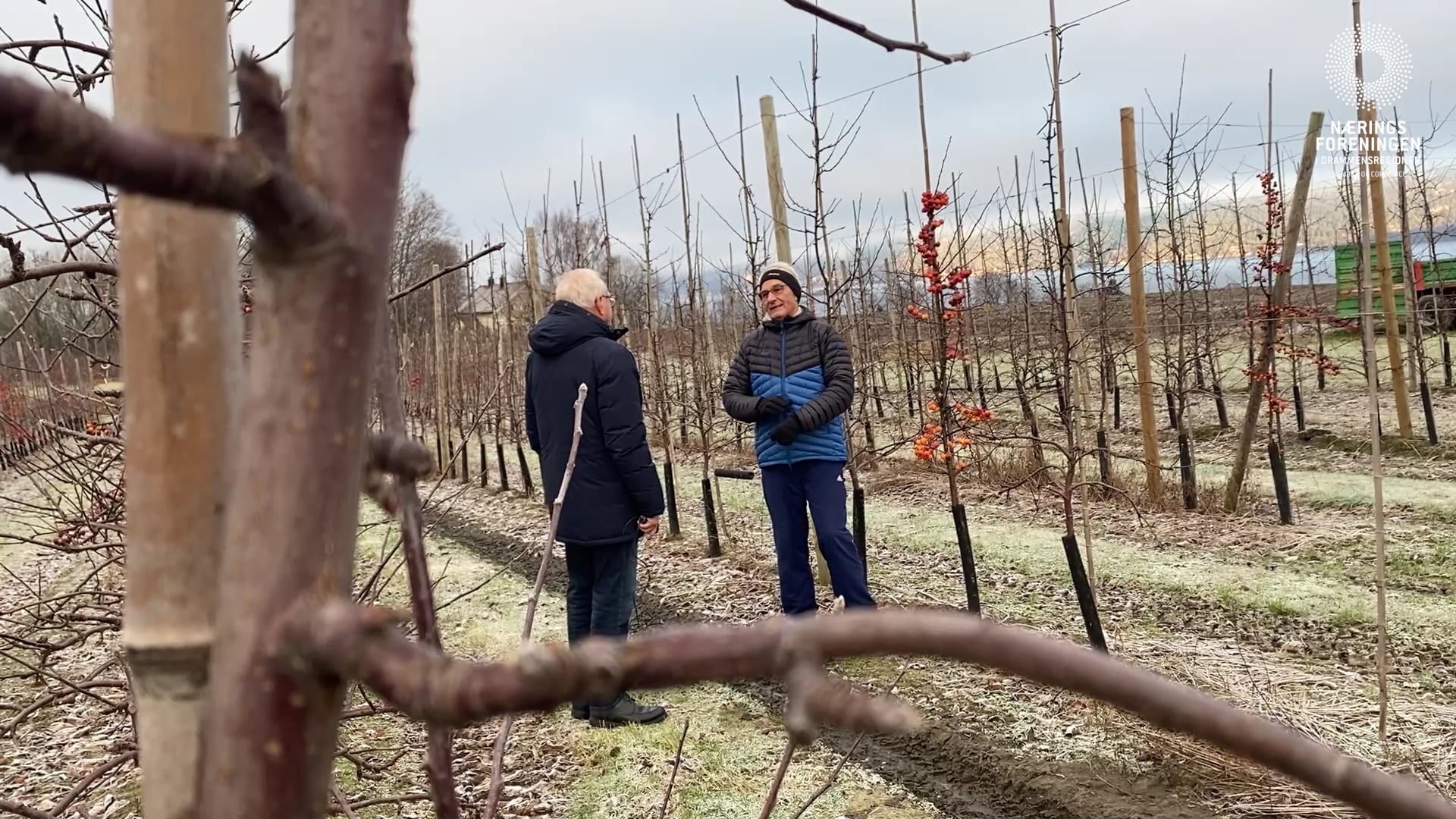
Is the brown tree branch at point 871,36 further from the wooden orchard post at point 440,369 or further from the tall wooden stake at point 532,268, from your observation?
the wooden orchard post at point 440,369

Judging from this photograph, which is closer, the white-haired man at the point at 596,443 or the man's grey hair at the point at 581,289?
the white-haired man at the point at 596,443

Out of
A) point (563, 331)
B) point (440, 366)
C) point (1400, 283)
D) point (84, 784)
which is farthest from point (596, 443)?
point (1400, 283)

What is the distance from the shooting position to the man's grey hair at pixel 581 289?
4102 millimetres

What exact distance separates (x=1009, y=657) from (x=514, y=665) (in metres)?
0.20

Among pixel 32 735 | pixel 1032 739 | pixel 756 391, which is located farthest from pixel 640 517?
pixel 32 735

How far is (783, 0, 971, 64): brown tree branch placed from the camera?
83 centimetres

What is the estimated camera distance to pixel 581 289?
411cm

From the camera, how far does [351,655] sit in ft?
1.23

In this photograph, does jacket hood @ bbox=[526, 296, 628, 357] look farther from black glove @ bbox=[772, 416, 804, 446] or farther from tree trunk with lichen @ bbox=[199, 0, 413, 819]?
tree trunk with lichen @ bbox=[199, 0, 413, 819]

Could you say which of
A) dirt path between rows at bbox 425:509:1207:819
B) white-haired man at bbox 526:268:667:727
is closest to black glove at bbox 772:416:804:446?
white-haired man at bbox 526:268:667:727

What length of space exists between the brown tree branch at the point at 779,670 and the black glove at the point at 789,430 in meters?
4.32

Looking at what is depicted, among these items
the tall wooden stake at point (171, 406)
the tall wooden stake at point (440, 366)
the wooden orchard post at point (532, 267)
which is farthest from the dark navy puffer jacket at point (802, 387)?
the tall wooden stake at point (440, 366)

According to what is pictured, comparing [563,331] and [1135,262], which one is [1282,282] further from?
[563,331]

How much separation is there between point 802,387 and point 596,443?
1.30m
